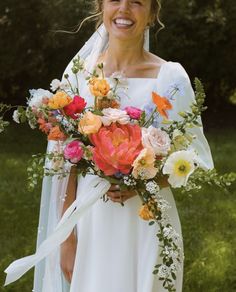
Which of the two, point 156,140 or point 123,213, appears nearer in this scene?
point 156,140

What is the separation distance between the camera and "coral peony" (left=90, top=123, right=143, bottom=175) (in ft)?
8.14

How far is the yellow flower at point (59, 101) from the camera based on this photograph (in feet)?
8.53

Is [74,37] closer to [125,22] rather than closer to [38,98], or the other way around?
[125,22]

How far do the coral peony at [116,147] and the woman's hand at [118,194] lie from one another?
0.15 metres

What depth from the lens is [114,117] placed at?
2.53 m

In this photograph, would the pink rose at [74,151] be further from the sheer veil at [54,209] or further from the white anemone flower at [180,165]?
the sheer veil at [54,209]

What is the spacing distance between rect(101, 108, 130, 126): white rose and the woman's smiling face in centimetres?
48

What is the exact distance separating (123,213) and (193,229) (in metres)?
3.25

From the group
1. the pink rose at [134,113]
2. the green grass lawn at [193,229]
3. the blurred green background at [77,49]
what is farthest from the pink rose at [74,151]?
the blurred green background at [77,49]

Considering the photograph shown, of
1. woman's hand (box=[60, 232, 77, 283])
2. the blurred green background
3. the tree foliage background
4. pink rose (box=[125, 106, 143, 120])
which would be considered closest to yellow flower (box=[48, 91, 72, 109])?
pink rose (box=[125, 106, 143, 120])

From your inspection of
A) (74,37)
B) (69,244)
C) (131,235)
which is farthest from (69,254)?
(74,37)

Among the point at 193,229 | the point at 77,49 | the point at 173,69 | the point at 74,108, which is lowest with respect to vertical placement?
the point at 74,108

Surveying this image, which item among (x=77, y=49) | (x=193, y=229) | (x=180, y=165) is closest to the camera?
(x=180, y=165)

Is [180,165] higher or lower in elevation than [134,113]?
lower
